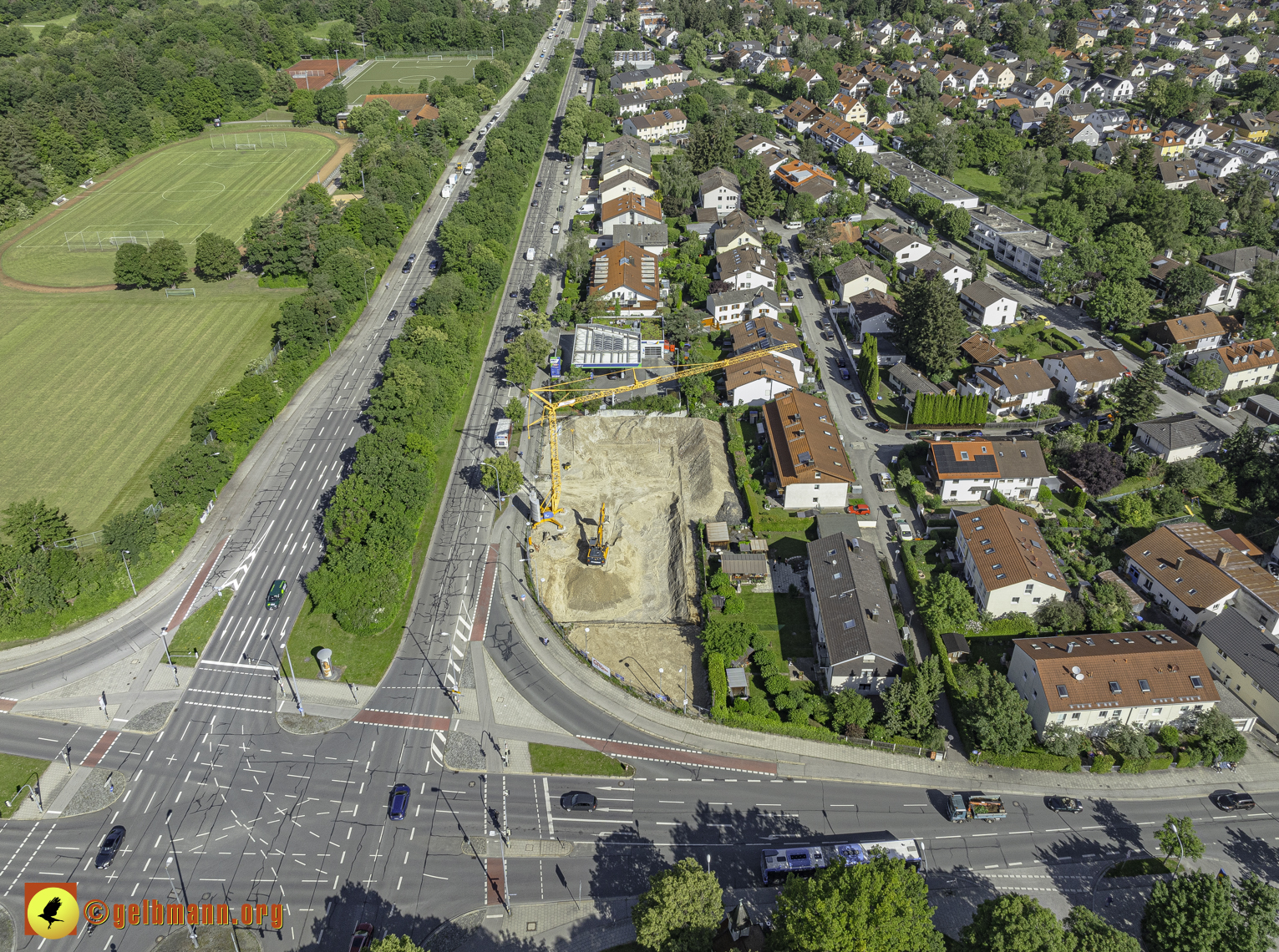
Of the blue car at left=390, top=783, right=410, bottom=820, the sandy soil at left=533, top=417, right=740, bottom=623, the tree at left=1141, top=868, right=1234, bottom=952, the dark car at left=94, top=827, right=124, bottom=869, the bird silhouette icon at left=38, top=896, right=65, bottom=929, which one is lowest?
the sandy soil at left=533, top=417, right=740, bottom=623

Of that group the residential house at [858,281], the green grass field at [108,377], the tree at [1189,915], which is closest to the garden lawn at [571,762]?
the tree at [1189,915]

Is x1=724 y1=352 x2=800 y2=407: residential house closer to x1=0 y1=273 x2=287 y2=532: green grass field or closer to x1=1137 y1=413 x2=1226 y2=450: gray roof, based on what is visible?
x1=1137 y1=413 x2=1226 y2=450: gray roof

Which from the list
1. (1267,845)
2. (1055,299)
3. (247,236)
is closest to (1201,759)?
(1267,845)

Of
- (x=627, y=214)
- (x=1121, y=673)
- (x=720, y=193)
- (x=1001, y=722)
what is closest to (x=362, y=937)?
(x=1001, y=722)

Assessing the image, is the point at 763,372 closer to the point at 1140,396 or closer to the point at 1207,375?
the point at 1140,396

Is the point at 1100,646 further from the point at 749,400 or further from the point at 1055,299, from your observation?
the point at 1055,299

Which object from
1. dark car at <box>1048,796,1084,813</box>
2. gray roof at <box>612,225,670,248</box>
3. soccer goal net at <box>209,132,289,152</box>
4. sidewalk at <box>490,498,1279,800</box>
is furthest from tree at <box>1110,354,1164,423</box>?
soccer goal net at <box>209,132,289,152</box>
